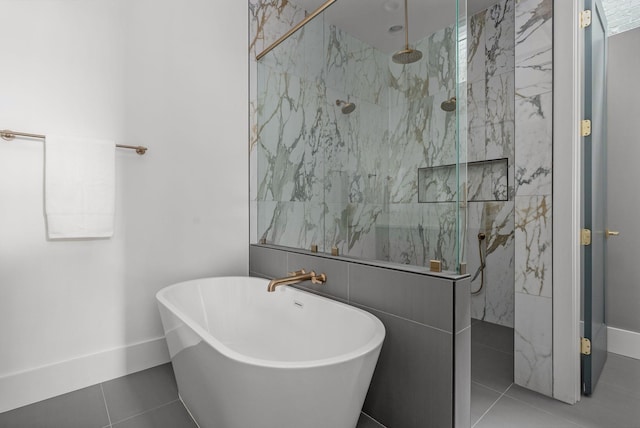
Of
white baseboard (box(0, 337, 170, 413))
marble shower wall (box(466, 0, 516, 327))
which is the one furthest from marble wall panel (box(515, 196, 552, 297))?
white baseboard (box(0, 337, 170, 413))

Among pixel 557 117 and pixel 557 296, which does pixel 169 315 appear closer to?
pixel 557 296

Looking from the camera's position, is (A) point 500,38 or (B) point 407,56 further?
(A) point 500,38

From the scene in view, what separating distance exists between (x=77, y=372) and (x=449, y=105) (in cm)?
247

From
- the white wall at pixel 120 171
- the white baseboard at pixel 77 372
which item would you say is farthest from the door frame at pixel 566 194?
the white baseboard at pixel 77 372

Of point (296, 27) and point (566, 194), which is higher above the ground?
point (296, 27)

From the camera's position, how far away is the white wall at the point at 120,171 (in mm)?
1650

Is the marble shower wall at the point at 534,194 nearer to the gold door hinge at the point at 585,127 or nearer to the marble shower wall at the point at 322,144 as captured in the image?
the gold door hinge at the point at 585,127

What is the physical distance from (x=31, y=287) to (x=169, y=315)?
0.84m

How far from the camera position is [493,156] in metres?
2.86

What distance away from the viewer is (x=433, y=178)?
1.52m

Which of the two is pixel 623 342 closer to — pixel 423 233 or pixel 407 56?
pixel 423 233

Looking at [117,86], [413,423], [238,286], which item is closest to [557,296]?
[413,423]

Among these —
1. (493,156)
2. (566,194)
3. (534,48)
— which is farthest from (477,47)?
(566,194)

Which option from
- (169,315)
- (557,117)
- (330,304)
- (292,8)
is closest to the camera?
(169,315)
